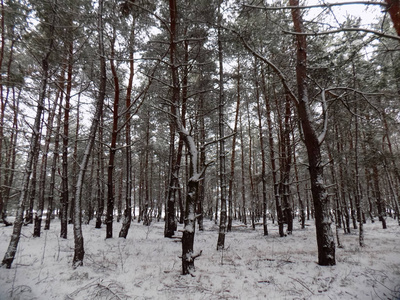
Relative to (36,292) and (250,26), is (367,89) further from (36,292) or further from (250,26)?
(36,292)

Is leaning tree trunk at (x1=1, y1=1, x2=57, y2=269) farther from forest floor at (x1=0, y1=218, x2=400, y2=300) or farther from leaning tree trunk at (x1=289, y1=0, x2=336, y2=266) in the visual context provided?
leaning tree trunk at (x1=289, y1=0, x2=336, y2=266)

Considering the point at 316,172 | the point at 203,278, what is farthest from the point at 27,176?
the point at 316,172

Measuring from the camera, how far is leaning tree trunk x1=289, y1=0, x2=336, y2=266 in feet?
17.5

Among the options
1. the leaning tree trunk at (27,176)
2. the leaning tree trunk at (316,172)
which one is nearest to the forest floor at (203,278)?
the leaning tree trunk at (27,176)

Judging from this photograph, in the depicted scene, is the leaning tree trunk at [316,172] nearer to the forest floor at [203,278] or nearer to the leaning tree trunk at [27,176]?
the forest floor at [203,278]

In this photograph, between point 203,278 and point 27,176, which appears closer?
point 203,278

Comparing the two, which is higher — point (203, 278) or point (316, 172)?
point (316, 172)

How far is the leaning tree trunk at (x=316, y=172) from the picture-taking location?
534 cm

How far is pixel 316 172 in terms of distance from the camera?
5699 mm

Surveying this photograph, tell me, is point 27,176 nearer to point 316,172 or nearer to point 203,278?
point 203,278

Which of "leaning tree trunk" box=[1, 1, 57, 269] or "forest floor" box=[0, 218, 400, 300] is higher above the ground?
"leaning tree trunk" box=[1, 1, 57, 269]

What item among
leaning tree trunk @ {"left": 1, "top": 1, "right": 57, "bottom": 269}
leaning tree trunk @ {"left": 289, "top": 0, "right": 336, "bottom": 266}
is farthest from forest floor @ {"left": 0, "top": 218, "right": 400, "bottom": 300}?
leaning tree trunk @ {"left": 289, "top": 0, "right": 336, "bottom": 266}

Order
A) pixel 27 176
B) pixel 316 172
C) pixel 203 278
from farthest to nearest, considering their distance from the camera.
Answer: pixel 316 172, pixel 27 176, pixel 203 278

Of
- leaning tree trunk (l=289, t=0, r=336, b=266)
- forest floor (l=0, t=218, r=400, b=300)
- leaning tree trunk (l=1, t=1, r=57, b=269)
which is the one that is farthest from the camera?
leaning tree trunk (l=289, t=0, r=336, b=266)
